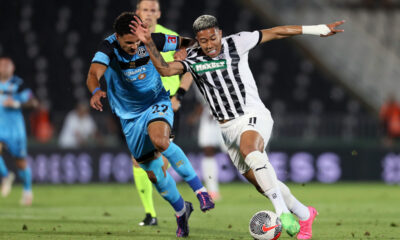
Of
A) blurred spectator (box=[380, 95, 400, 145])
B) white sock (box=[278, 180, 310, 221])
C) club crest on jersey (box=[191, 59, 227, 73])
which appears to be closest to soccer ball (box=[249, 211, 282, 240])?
white sock (box=[278, 180, 310, 221])

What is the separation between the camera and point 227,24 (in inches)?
855

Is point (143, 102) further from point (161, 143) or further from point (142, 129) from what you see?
point (161, 143)

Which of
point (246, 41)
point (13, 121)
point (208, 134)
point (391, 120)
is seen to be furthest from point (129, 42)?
point (391, 120)

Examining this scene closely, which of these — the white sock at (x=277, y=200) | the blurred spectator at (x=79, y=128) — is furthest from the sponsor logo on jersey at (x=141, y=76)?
the blurred spectator at (x=79, y=128)

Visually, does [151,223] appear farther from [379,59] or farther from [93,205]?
[379,59]

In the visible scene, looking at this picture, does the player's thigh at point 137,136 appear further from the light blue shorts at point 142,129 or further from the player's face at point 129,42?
the player's face at point 129,42

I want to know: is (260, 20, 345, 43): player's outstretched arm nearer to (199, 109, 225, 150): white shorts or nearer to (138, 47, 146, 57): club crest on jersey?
(138, 47, 146, 57): club crest on jersey

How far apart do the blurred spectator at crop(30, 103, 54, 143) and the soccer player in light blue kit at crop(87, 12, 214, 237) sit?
10.4 meters

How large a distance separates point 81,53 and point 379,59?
8.08 metres

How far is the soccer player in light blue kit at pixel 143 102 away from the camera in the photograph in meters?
6.65

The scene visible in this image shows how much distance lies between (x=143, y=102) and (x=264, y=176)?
1532 mm

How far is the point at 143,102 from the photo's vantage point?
7.05 meters

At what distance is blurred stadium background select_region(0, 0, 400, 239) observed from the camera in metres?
16.4

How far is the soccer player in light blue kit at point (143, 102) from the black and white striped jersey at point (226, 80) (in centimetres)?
51
